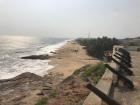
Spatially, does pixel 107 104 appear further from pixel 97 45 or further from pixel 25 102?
pixel 97 45

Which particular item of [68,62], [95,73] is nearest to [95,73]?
[95,73]

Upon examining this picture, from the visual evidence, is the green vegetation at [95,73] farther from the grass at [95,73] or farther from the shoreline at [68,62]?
the shoreline at [68,62]

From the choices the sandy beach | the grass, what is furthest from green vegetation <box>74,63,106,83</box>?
the sandy beach

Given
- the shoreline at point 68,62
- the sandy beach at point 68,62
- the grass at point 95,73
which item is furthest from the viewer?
the sandy beach at point 68,62

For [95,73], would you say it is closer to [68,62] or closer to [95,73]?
[95,73]

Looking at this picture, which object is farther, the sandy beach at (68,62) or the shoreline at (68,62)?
the sandy beach at (68,62)

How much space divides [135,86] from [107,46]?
48.1m

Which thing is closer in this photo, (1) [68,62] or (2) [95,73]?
(2) [95,73]

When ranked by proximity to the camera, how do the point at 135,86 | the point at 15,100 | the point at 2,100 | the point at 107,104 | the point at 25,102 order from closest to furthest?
1. the point at 107,104
2. the point at 135,86
3. the point at 25,102
4. the point at 15,100
5. the point at 2,100

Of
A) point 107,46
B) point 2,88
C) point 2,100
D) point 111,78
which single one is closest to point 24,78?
point 2,88

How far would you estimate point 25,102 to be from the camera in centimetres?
1446

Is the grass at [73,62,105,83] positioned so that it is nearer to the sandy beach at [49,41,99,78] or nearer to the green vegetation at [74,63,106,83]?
the green vegetation at [74,63,106,83]

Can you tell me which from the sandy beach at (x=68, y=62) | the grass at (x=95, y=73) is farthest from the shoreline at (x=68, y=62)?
the grass at (x=95, y=73)

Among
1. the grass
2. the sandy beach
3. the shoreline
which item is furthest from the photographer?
the sandy beach
